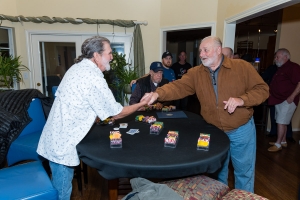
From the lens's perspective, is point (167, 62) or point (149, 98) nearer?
point (149, 98)

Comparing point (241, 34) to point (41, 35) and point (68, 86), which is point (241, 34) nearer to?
point (41, 35)

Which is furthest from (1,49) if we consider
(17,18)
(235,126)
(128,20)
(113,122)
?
(235,126)

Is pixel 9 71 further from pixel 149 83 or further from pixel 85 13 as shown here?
pixel 149 83

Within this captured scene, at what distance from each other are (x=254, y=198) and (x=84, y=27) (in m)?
4.03

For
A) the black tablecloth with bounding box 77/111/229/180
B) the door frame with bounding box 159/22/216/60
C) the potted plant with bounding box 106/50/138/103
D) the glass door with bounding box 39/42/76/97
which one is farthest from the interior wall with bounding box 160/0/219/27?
the black tablecloth with bounding box 77/111/229/180

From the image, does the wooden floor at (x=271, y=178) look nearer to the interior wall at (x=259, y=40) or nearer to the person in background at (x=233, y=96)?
the person in background at (x=233, y=96)

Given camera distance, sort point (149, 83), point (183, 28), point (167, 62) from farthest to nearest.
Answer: point (183, 28), point (167, 62), point (149, 83)

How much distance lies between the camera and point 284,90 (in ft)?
11.1

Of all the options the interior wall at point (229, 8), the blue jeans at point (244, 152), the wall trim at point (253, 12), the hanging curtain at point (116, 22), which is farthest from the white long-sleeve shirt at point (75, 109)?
the hanging curtain at point (116, 22)

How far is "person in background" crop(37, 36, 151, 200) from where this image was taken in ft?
4.53

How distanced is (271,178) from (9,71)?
419 centimetres

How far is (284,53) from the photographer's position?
3361 millimetres

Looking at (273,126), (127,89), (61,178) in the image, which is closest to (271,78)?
(273,126)

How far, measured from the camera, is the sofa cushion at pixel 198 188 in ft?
4.40
